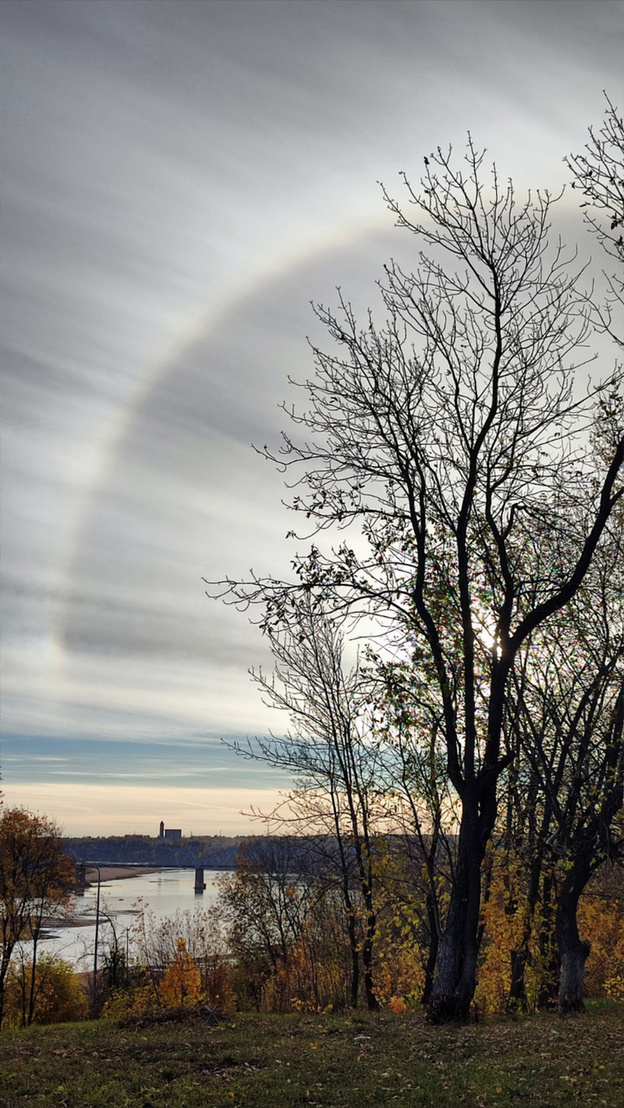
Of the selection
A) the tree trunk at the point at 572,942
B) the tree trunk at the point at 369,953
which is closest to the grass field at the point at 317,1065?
the tree trunk at the point at 572,942

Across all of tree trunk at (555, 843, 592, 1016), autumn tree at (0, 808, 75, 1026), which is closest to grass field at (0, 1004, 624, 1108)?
tree trunk at (555, 843, 592, 1016)

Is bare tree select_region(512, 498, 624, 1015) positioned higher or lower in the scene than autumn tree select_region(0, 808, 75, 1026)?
higher

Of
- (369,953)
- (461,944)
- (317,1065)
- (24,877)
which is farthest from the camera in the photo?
(24,877)

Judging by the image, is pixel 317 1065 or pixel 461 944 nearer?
pixel 317 1065

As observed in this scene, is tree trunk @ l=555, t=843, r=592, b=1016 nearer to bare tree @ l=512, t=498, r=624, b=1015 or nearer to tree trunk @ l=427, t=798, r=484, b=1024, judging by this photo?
bare tree @ l=512, t=498, r=624, b=1015

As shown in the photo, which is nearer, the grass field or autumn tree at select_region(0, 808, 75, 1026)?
the grass field

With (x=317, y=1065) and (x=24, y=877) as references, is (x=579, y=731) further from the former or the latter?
(x=24, y=877)

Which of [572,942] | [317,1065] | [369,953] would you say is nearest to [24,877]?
[369,953]
